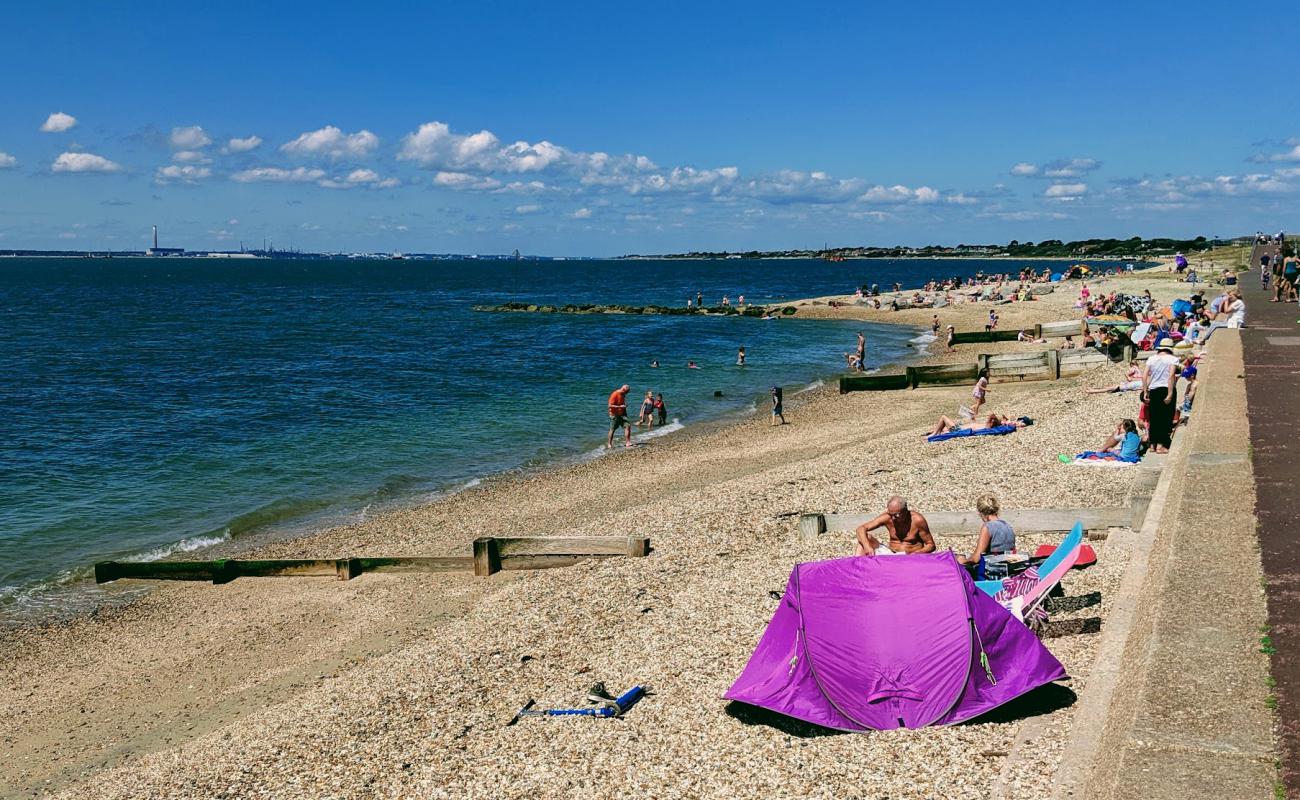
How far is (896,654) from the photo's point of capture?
7.90 metres

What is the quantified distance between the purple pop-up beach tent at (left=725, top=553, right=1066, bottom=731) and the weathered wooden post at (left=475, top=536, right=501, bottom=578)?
22.4 feet

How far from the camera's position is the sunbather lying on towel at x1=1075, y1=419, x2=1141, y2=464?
1578 cm

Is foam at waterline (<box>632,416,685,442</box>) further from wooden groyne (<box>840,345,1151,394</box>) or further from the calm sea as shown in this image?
wooden groyne (<box>840,345,1151,394</box>)

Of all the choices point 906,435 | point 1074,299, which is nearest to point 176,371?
point 906,435

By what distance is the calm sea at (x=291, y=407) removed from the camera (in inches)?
789

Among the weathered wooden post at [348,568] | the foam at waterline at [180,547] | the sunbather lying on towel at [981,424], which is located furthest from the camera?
the sunbather lying on towel at [981,424]

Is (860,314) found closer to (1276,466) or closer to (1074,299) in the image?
(1074,299)

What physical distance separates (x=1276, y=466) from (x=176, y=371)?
43419 mm

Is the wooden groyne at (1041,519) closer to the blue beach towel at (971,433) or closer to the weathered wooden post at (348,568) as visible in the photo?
the weathered wooden post at (348,568)

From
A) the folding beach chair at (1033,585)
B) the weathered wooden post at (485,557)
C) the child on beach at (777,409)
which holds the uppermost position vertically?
the folding beach chair at (1033,585)

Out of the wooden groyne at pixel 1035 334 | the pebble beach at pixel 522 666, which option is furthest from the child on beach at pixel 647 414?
the wooden groyne at pixel 1035 334

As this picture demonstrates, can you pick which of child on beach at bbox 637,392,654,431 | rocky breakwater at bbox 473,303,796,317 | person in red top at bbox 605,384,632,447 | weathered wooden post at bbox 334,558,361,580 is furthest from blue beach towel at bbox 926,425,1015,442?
rocky breakwater at bbox 473,303,796,317

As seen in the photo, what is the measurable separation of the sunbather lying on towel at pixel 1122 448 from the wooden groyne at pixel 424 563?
327 inches

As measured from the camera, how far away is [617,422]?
2628 cm
